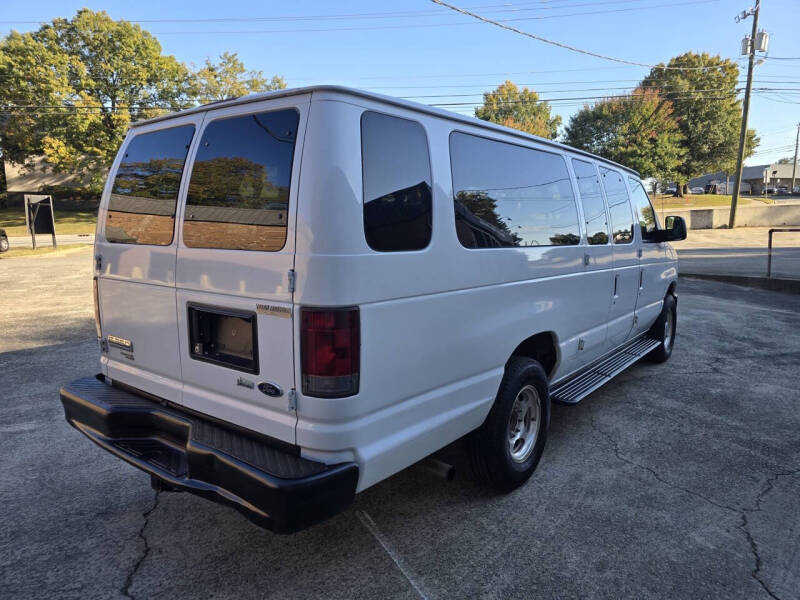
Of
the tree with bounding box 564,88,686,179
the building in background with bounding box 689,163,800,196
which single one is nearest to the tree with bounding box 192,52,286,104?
the tree with bounding box 564,88,686,179

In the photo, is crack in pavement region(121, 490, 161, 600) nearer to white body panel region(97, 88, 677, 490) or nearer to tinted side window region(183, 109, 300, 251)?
white body panel region(97, 88, 677, 490)

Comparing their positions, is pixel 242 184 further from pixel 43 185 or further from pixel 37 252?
pixel 43 185

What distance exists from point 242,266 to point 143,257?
85 centimetres

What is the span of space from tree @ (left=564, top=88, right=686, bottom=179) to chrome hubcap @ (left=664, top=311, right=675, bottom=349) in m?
40.8

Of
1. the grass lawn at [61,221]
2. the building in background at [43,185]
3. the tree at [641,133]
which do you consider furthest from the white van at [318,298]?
Result: the building in background at [43,185]

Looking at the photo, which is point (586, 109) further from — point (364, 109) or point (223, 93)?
point (364, 109)

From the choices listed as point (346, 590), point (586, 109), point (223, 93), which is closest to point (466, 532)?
point (346, 590)

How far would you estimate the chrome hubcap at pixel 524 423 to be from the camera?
334cm

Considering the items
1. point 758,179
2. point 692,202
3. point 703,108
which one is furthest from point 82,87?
point 758,179

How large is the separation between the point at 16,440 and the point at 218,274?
2815 millimetres

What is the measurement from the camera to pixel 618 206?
4648 millimetres

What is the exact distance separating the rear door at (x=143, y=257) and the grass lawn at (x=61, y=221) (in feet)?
127

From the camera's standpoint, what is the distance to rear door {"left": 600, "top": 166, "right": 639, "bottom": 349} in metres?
4.49

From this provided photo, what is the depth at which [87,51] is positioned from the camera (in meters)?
40.4
